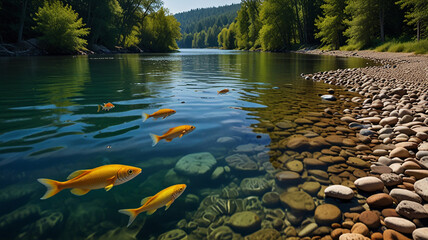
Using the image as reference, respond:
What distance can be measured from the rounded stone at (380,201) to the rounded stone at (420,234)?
1.75 ft

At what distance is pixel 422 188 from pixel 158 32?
78.8 m

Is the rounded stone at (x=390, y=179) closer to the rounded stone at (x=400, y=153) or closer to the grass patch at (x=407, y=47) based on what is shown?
the rounded stone at (x=400, y=153)

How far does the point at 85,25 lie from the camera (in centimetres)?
5119

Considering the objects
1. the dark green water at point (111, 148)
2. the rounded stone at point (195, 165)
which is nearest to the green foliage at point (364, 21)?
the dark green water at point (111, 148)

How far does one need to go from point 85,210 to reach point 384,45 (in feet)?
142

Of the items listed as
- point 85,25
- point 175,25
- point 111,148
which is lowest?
point 111,148

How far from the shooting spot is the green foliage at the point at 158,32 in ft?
238

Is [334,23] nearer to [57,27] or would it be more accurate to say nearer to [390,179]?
[57,27]

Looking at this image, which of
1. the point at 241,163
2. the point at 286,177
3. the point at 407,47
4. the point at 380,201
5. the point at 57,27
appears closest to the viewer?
the point at 380,201

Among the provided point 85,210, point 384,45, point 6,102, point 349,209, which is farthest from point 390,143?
point 384,45

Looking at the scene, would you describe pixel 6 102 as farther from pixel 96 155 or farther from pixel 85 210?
pixel 85 210

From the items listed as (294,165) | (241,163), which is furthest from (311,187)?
(241,163)

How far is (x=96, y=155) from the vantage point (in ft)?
13.0

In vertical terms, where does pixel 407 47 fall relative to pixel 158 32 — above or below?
below
